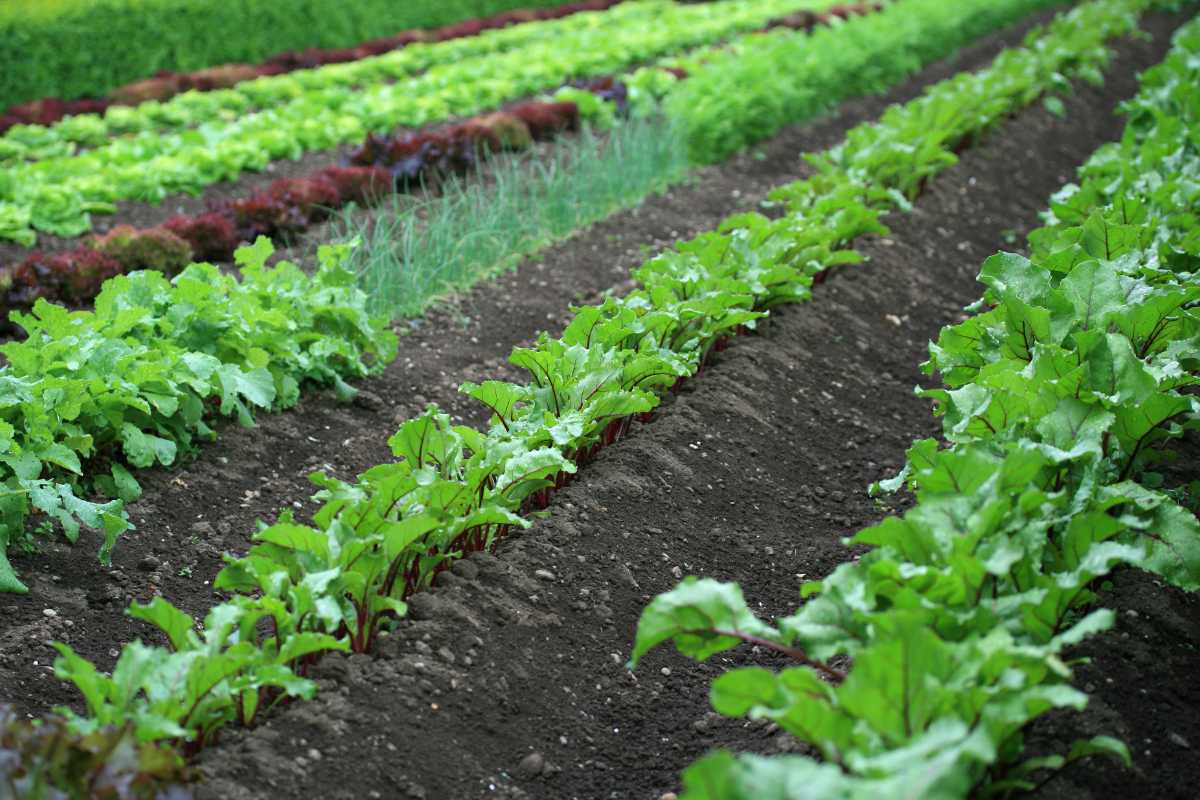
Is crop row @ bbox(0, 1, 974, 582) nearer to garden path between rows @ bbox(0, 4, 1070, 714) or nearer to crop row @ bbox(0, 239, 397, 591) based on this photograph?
crop row @ bbox(0, 239, 397, 591)

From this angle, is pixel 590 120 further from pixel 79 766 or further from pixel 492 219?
pixel 79 766

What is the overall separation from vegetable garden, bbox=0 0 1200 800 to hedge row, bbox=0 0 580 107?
4525 mm

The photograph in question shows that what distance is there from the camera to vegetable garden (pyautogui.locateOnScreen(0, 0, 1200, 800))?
2.76m

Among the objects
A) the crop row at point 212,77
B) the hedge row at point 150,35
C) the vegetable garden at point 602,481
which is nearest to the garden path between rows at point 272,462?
the vegetable garden at point 602,481

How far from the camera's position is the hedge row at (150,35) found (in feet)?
40.4

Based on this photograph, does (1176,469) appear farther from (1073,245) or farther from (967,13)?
(967,13)

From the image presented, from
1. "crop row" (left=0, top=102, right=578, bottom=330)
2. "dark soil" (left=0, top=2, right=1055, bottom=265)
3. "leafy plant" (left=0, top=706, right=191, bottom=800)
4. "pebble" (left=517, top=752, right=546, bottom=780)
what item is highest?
"leafy plant" (left=0, top=706, right=191, bottom=800)


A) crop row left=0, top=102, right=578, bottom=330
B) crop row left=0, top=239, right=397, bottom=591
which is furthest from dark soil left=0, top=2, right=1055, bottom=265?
crop row left=0, top=239, right=397, bottom=591

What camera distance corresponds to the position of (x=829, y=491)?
4953mm

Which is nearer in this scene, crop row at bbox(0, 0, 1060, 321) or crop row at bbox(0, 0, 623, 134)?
crop row at bbox(0, 0, 1060, 321)

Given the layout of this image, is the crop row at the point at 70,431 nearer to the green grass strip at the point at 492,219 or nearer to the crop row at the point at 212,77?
the green grass strip at the point at 492,219

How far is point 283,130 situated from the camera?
31.5 ft

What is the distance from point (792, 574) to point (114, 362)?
248 cm

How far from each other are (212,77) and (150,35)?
6.39ft
